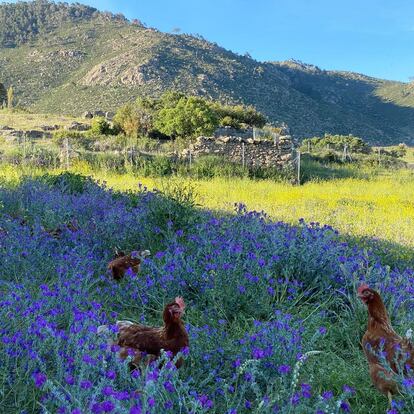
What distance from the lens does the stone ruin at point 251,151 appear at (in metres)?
17.4

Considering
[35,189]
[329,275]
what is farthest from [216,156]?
[329,275]

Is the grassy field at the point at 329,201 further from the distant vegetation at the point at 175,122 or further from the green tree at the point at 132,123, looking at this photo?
the distant vegetation at the point at 175,122

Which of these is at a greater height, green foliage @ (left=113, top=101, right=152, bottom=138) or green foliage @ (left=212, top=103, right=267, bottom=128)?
green foliage @ (left=212, top=103, right=267, bottom=128)

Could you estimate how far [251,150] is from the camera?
1772 cm

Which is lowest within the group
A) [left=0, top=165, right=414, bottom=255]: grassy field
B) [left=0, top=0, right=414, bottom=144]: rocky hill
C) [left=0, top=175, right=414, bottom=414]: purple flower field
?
[left=0, top=165, right=414, bottom=255]: grassy field

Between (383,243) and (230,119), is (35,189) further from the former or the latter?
(230,119)

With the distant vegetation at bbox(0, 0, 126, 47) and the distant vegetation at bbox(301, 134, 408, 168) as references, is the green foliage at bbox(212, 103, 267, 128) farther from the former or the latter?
the distant vegetation at bbox(0, 0, 126, 47)

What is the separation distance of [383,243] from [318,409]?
15.0 ft

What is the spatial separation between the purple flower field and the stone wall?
11779 mm

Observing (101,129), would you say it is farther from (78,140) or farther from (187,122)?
(187,122)

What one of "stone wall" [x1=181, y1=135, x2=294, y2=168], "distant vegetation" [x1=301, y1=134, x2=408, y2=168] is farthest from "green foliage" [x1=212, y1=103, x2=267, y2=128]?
"stone wall" [x1=181, y1=135, x2=294, y2=168]

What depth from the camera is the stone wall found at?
57.1ft

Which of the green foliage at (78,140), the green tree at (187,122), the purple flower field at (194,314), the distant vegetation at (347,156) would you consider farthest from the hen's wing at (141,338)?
the green tree at (187,122)

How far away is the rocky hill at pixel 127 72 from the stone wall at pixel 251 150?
31.5 meters
